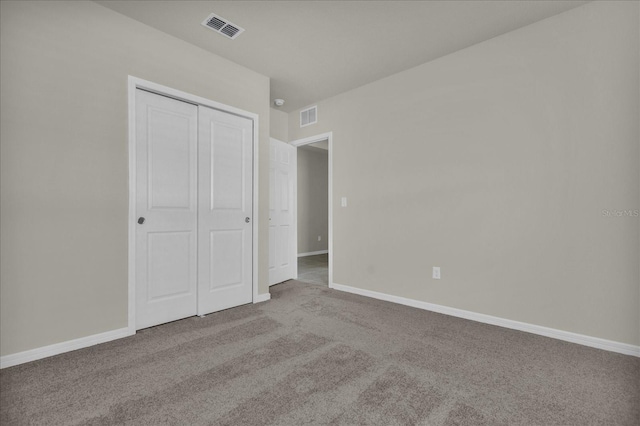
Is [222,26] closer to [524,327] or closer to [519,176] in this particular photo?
[519,176]

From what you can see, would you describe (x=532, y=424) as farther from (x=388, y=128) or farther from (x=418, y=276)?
(x=388, y=128)

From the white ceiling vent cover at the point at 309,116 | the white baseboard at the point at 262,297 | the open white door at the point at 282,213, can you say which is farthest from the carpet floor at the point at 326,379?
the white ceiling vent cover at the point at 309,116

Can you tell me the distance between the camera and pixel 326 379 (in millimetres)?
1781

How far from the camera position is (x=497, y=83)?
2736 millimetres

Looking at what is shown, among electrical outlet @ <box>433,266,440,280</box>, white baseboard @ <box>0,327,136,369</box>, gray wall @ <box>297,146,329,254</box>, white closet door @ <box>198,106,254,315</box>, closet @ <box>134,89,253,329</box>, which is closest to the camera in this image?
white baseboard @ <box>0,327,136,369</box>

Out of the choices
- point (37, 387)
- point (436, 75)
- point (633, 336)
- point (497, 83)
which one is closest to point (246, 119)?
point (436, 75)

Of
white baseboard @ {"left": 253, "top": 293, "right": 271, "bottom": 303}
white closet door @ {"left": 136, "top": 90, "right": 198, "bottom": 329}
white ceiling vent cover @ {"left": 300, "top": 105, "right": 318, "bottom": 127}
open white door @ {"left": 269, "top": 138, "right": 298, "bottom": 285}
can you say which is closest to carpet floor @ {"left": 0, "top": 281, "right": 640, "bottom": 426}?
white closet door @ {"left": 136, "top": 90, "right": 198, "bottom": 329}

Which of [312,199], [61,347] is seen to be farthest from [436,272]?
[312,199]

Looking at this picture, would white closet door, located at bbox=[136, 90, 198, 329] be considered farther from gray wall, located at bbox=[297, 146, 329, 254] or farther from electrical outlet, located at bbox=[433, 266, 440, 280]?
gray wall, located at bbox=[297, 146, 329, 254]

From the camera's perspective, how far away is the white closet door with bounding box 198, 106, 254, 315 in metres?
2.99

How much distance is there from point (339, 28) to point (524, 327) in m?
3.05

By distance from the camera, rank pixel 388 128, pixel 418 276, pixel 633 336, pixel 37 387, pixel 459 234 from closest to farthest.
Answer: pixel 37 387 < pixel 633 336 < pixel 459 234 < pixel 418 276 < pixel 388 128

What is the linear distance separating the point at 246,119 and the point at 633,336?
3.85 metres

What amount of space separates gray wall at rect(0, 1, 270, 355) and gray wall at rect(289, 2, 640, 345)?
8.49 feet
